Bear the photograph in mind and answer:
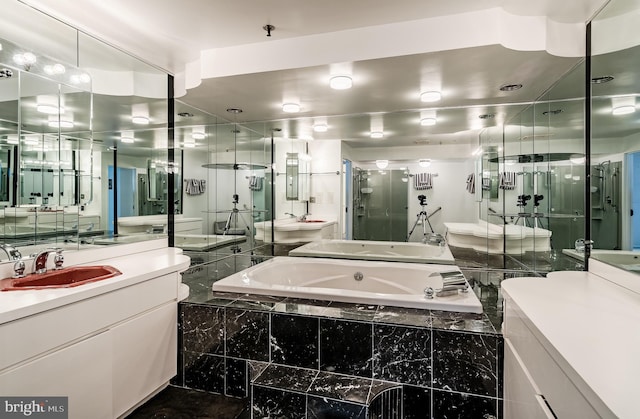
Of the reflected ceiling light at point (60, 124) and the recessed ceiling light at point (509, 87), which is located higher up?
the recessed ceiling light at point (509, 87)

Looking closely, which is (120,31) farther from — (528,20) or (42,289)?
(528,20)

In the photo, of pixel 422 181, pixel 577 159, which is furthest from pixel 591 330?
pixel 422 181

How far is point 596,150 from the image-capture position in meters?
1.90

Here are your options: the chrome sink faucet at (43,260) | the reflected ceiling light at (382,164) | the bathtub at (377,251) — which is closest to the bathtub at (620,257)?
the bathtub at (377,251)

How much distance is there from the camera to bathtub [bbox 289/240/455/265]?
131 inches

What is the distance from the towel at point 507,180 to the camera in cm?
307

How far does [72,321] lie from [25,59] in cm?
148

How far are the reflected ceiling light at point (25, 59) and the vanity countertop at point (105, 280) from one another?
1.13 meters

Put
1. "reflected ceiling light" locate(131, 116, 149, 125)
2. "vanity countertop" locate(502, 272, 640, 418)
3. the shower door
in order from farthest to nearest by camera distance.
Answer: the shower door < "reflected ceiling light" locate(131, 116, 149, 125) < "vanity countertop" locate(502, 272, 640, 418)

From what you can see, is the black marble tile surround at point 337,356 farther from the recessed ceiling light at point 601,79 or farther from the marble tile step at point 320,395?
the recessed ceiling light at point 601,79

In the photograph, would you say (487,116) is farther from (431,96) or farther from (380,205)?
(380,205)

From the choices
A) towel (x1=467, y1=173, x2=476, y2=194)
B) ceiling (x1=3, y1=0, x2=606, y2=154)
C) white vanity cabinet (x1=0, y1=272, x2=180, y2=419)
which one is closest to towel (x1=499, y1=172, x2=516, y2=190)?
towel (x1=467, y1=173, x2=476, y2=194)

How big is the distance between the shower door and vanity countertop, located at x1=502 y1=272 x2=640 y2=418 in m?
1.99

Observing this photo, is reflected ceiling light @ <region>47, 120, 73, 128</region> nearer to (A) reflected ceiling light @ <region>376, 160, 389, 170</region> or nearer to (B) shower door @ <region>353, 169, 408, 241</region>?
(B) shower door @ <region>353, 169, 408, 241</region>
